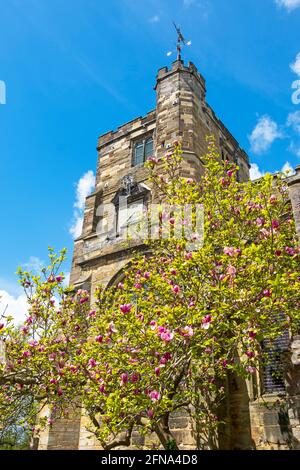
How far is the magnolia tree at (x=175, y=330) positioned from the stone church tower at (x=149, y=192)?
2.77 ft

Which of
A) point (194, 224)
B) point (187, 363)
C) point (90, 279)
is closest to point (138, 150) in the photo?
point (90, 279)

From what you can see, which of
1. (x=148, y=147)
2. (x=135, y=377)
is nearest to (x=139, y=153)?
(x=148, y=147)

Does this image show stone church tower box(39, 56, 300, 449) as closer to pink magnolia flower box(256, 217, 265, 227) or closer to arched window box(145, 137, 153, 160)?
arched window box(145, 137, 153, 160)

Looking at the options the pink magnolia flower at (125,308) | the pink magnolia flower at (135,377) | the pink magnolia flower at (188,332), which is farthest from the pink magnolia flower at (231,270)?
the pink magnolia flower at (135,377)

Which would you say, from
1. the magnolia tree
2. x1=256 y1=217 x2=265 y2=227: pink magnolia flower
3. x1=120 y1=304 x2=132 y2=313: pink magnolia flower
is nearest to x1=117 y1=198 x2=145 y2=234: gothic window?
the magnolia tree

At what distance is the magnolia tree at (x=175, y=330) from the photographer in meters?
6.79

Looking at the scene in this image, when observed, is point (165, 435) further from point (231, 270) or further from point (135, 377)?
point (231, 270)

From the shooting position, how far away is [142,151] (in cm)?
1925

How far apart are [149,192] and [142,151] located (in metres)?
3.45

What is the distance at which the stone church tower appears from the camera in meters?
9.79

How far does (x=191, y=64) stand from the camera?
63.4ft

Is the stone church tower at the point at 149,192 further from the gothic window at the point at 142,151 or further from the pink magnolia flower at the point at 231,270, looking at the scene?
the pink magnolia flower at the point at 231,270

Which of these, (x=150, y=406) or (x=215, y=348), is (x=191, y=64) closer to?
(x=215, y=348)
